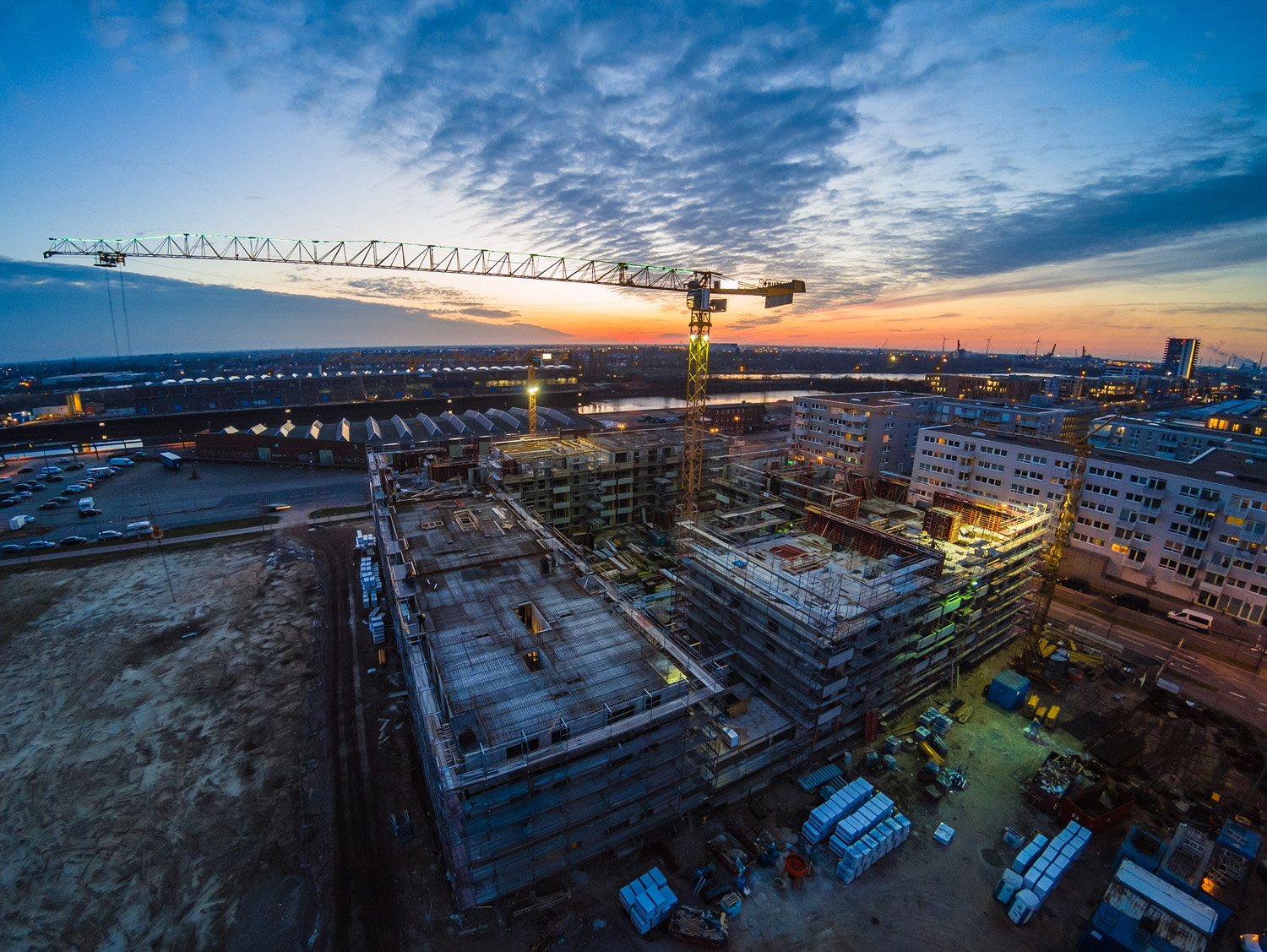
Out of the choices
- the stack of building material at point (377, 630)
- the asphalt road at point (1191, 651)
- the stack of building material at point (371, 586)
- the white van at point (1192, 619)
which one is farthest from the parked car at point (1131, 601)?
the stack of building material at point (371, 586)

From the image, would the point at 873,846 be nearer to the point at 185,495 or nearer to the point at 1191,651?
the point at 1191,651

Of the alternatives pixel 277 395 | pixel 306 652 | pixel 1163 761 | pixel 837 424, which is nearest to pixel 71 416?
pixel 277 395

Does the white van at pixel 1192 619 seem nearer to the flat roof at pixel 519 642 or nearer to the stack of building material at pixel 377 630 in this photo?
the flat roof at pixel 519 642

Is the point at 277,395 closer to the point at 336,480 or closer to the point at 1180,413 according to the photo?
the point at 336,480

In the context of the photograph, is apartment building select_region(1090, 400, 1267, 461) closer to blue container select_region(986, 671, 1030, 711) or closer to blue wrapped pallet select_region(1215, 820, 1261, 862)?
blue container select_region(986, 671, 1030, 711)

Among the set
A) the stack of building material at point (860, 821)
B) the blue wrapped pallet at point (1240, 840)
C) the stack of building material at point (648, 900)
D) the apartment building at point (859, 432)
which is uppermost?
the apartment building at point (859, 432)

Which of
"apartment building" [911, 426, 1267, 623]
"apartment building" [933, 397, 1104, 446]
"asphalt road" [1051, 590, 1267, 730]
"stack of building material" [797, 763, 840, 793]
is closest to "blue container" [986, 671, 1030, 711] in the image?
"asphalt road" [1051, 590, 1267, 730]
